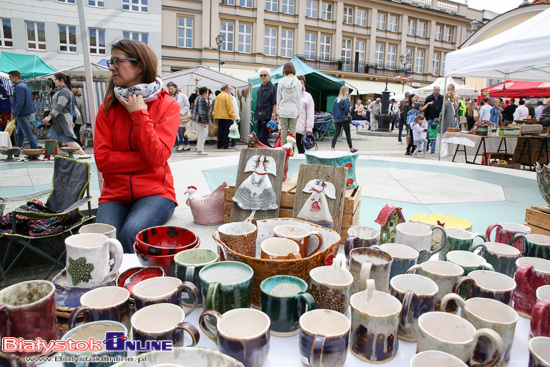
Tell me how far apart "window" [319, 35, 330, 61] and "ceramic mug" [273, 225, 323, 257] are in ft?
120

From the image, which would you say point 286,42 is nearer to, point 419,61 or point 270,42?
point 270,42

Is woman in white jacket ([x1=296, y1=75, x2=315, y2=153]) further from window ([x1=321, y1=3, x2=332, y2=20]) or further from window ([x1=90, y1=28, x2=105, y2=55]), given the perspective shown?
window ([x1=321, y1=3, x2=332, y2=20])

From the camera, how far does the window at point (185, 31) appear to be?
99.2 ft

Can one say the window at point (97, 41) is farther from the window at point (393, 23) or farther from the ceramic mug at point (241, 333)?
the ceramic mug at point (241, 333)

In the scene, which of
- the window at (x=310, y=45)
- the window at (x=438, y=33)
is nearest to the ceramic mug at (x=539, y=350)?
the window at (x=310, y=45)

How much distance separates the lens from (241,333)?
943mm

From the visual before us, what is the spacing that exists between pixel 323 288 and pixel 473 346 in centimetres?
38

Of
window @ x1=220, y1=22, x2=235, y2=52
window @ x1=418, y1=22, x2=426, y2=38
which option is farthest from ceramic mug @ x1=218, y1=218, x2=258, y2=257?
window @ x1=418, y1=22, x2=426, y2=38

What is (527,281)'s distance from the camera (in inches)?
45.5

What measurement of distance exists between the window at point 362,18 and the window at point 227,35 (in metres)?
13.4

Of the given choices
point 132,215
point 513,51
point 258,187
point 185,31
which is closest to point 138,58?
point 132,215

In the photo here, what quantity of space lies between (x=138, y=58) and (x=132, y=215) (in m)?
1.02

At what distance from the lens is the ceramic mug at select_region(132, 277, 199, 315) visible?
39.1 inches

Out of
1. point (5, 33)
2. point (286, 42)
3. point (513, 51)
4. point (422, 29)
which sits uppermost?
point (422, 29)
